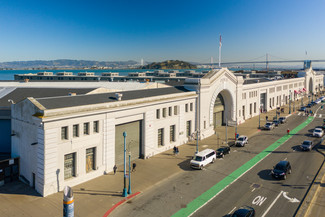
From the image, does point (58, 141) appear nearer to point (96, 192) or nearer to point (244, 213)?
point (96, 192)

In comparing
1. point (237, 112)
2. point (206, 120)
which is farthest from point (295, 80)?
point (206, 120)

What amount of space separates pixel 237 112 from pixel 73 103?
44.2 m

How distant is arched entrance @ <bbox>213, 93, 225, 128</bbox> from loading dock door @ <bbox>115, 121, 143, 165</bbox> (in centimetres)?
2493

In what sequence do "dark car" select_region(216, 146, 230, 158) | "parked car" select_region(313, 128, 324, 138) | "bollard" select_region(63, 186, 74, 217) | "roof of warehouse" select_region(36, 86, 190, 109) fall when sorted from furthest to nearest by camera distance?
1. "parked car" select_region(313, 128, 324, 138)
2. "dark car" select_region(216, 146, 230, 158)
3. "roof of warehouse" select_region(36, 86, 190, 109)
4. "bollard" select_region(63, 186, 74, 217)

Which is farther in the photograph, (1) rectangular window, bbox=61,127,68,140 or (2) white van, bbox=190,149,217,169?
(2) white van, bbox=190,149,217,169

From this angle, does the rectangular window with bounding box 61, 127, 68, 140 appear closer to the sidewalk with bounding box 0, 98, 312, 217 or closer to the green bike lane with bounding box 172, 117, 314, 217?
the sidewalk with bounding box 0, 98, 312, 217

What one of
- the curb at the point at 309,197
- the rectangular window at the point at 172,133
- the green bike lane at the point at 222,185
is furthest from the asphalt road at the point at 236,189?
the rectangular window at the point at 172,133

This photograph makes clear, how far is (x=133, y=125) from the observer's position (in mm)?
36750

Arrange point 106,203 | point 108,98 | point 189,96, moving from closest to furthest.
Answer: point 106,203 < point 108,98 < point 189,96

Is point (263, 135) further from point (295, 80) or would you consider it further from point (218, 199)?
point (295, 80)

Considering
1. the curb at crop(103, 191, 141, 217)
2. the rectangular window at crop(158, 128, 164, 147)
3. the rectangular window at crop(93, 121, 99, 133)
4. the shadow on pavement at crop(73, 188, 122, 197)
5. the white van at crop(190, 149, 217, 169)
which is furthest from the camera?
the rectangular window at crop(158, 128, 164, 147)

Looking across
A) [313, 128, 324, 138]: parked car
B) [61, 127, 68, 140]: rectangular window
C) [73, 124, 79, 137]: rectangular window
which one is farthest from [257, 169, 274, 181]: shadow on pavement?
[313, 128, 324, 138]: parked car

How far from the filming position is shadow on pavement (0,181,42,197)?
2693 centimetres

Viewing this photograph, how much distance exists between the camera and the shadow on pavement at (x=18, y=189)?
2693 cm
